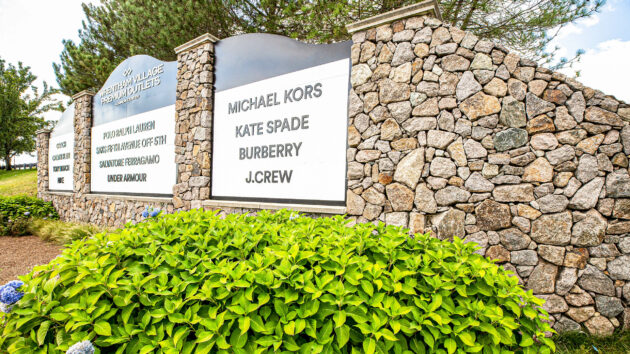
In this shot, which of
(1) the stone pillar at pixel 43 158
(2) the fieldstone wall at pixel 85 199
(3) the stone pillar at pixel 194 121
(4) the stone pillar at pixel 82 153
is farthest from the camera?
(1) the stone pillar at pixel 43 158

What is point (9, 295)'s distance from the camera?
1562mm

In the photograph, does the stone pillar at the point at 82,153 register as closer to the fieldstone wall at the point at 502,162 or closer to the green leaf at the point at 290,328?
the fieldstone wall at the point at 502,162

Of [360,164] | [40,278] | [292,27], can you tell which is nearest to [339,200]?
[360,164]

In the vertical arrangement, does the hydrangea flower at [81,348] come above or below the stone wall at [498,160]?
below

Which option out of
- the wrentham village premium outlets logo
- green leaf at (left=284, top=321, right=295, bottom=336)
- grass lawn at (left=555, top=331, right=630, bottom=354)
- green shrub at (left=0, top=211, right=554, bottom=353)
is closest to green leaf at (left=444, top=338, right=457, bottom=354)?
green shrub at (left=0, top=211, right=554, bottom=353)

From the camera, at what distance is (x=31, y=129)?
2561 centimetres

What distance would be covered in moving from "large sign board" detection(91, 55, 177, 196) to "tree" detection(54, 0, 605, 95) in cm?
227

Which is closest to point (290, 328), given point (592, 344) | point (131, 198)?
point (592, 344)

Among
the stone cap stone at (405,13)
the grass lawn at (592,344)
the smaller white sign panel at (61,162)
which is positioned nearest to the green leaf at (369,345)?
the grass lawn at (592,344)

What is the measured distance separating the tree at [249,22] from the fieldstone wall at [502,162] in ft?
12.2

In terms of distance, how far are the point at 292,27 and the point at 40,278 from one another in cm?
871

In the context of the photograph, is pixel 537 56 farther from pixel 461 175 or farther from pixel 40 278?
pixel 40 278

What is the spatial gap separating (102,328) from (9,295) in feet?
1.74

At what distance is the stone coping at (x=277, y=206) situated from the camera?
449 cm
